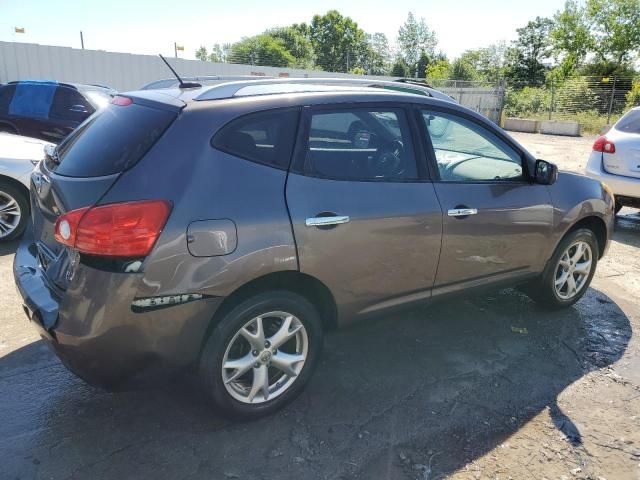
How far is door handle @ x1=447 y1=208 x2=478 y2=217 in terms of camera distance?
3156mm

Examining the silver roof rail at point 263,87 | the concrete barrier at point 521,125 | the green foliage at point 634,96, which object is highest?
the green foliage at point 634,96

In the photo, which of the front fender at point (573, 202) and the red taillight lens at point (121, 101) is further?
the front fender at point (573, 202)

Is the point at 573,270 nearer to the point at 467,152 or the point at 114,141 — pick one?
the point at 467,152

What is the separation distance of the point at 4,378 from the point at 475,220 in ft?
9.99

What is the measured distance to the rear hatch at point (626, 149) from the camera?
6.51m

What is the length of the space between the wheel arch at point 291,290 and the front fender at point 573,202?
6.42 ft

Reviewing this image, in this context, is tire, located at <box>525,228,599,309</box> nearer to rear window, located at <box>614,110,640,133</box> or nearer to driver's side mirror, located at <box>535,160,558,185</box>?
driver's side mirror, located at <box>535,160,558,185</box>

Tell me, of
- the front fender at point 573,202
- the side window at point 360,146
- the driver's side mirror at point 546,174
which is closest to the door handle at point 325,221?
the side window at point 360,146

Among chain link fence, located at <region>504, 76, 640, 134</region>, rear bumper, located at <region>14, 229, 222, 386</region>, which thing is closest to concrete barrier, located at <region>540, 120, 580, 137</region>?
chain link fence, located at <region>504, 76, 640, 134</region>

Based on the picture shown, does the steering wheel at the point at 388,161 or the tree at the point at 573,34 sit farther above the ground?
the tree at the point at 573,34

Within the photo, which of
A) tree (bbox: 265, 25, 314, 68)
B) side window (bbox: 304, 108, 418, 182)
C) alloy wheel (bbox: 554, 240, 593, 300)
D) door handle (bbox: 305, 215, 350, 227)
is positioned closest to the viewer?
door handle (bbox: 305, 215, 350, 227)

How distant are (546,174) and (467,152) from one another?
0.56 meters

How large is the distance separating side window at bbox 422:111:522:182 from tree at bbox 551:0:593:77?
59858 millimetres

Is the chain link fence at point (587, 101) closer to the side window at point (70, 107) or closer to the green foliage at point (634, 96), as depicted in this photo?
the green foliage at point (634, 96)
